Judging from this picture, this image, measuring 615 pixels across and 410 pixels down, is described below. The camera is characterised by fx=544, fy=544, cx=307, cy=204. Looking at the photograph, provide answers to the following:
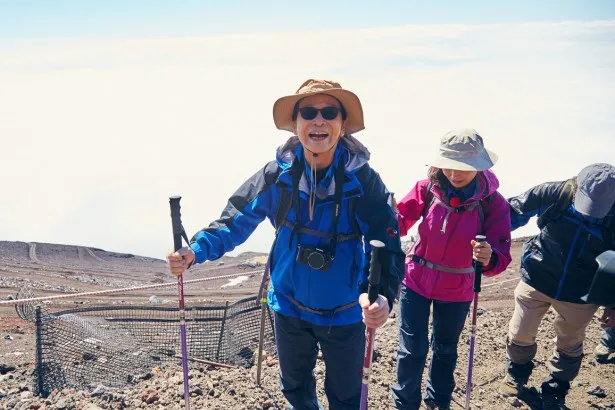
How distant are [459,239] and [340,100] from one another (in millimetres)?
1748

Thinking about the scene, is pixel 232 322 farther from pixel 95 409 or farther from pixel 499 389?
pixel 499 389

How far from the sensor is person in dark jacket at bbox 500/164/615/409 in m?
4.85

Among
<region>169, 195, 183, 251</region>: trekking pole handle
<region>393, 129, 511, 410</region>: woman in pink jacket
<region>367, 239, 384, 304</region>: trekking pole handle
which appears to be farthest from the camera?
<region>393, 129, 511, 410</region>: woman in pink jacket

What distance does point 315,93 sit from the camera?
364 cm

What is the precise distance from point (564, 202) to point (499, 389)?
2.28 m

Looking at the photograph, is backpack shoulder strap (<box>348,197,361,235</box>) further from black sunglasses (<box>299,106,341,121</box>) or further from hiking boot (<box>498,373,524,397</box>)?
hiking boot (<box>498,373,524,397</box>)

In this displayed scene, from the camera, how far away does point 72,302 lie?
12953mm

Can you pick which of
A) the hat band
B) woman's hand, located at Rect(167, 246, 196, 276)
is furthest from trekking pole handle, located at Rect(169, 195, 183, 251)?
the hat band

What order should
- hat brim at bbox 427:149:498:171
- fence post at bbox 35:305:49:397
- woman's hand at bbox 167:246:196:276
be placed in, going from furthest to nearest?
fence post at bbox 35:305:49:397 → hat brim at bbox 427:149:498:171 → woman's hand at bbox 167:246:196:276

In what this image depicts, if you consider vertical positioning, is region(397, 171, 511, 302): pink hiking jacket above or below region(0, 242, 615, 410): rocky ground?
above

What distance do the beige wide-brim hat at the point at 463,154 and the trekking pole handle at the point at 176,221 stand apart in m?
2.18

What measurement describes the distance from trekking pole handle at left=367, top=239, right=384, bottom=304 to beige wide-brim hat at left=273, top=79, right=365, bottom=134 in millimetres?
1039

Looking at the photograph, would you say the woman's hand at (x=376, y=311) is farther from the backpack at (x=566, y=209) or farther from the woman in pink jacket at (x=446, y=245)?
the backpack at (x=566, y=209)

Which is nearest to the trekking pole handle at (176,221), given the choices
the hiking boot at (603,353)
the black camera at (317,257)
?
the black camera at (317,257)
